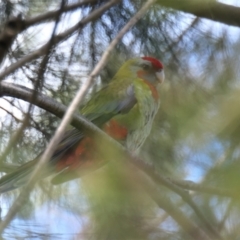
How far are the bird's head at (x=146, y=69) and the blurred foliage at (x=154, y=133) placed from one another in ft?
0.33

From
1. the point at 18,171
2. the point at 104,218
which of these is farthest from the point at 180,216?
the point at 18,171

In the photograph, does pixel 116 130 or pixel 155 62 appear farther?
pixel 155 62

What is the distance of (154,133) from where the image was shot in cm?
277

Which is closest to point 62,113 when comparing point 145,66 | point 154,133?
point 154,133

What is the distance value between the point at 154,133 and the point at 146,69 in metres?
0.61

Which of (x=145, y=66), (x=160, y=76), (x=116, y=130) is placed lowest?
(x=116, y=130)

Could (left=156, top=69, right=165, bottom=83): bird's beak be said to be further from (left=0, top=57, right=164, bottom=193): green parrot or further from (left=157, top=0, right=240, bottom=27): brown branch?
(left=157, top=0, right=240, bottom=27): brown branch

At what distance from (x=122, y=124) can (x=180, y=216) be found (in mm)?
1336

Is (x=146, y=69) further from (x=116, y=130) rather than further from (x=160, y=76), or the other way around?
(x=116, y=130)

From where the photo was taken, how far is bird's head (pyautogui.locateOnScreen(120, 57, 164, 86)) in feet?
10.0

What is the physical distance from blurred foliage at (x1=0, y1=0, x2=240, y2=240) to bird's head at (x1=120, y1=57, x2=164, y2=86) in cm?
10

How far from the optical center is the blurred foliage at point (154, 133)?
1.45m

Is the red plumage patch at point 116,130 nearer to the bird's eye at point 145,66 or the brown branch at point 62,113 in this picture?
the bird's eye at point 145,66

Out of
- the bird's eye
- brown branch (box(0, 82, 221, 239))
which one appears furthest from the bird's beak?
brown branch (box(0, 82, 221, 239))
